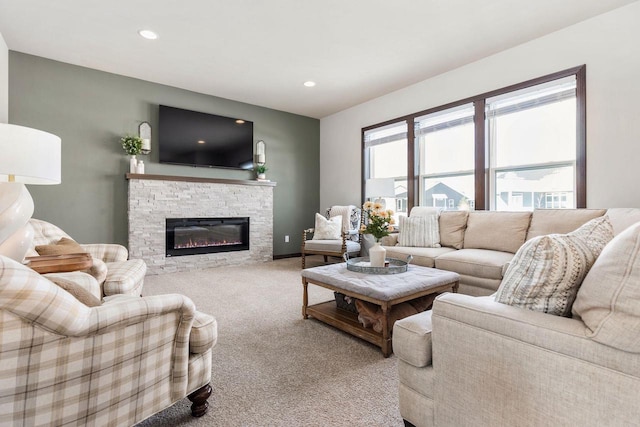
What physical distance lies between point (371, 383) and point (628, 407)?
3.61ft

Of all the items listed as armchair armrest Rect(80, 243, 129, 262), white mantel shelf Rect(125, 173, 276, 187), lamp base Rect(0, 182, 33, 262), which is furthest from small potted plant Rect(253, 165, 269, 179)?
lamp base Rect(0, 182, 33, 262)

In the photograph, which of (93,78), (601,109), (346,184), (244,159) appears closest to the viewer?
(601,109)

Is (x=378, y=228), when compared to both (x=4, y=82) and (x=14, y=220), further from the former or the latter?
(x=4, y=82)

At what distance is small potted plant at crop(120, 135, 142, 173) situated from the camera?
4215 mm

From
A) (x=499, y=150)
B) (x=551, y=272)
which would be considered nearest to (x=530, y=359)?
(x=551, y=272)

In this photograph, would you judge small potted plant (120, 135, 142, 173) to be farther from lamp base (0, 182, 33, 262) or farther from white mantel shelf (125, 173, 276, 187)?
lamp base (0, 182, 33, 262)

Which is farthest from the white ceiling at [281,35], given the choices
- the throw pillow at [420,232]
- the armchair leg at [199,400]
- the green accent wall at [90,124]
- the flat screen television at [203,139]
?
the armchair leg at [199,400]

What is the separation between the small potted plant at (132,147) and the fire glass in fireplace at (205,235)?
0.87 meters

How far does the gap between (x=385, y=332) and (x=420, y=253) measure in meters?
1.60

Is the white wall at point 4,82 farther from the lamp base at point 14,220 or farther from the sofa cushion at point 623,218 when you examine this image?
the sofa cushion at point 623,218

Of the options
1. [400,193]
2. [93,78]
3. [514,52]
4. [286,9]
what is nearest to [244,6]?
[286,9]

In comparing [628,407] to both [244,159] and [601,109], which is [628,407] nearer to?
[601,109]

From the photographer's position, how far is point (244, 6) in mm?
2805

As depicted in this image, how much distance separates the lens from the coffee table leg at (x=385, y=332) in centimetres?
195
